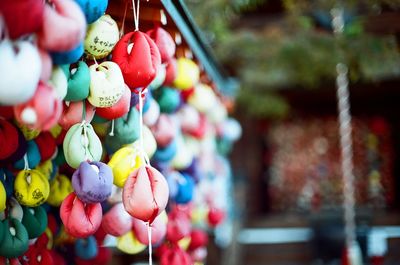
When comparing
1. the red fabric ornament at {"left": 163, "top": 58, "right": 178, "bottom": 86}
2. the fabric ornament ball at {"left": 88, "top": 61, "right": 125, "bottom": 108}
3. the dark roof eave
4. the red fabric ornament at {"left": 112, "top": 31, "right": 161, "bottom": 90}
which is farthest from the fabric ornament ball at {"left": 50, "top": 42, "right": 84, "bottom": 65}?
the red fabric ornament at {"left": 163, "top": 58, "right": 178, "bottom": 86}

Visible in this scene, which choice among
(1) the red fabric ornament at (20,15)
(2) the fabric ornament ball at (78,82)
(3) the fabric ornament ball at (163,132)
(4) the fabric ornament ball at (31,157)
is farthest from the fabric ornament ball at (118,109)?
(3) the fabric ornament ball at (163,132)

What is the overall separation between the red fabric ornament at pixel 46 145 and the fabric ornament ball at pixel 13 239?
0.98ft

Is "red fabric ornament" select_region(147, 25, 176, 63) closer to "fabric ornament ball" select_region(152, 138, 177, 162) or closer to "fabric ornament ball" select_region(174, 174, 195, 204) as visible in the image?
"fabric ornament ball" select_region(152, 138, 177, 162)

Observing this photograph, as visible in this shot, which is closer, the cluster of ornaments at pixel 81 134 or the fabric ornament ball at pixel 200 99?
the cluster of ornaments at pixel 81 134

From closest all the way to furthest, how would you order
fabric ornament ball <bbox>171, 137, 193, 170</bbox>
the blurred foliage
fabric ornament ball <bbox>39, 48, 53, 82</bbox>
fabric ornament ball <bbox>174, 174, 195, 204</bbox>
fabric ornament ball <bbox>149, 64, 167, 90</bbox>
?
fabric ornament ball <bbox>39, 48, 53, 82</bbox>
fabric ornament ball <bbox>149, 64, 167, 90</bbox>
fabric ornament ball <bbox>174, 174, 195, 204</bbox>
fabric ornament ball <bbox>171, 137, 193, 170</bbox>
the blurred foliage

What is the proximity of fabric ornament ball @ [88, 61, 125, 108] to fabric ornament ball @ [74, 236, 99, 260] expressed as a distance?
0.98 metres

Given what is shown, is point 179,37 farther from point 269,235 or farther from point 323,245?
point 269,235

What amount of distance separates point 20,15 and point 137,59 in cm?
64

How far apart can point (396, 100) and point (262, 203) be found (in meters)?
2.07

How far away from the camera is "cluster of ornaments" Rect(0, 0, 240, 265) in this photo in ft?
4.86

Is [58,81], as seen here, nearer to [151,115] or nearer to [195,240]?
[151,115]

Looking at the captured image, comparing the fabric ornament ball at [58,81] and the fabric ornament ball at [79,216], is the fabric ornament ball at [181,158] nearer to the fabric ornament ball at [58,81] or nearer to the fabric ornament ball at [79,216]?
the fabric ornament ball at [79,216]

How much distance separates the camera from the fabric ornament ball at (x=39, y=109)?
148 cm

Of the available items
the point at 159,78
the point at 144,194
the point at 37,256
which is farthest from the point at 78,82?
the point at 37,256
